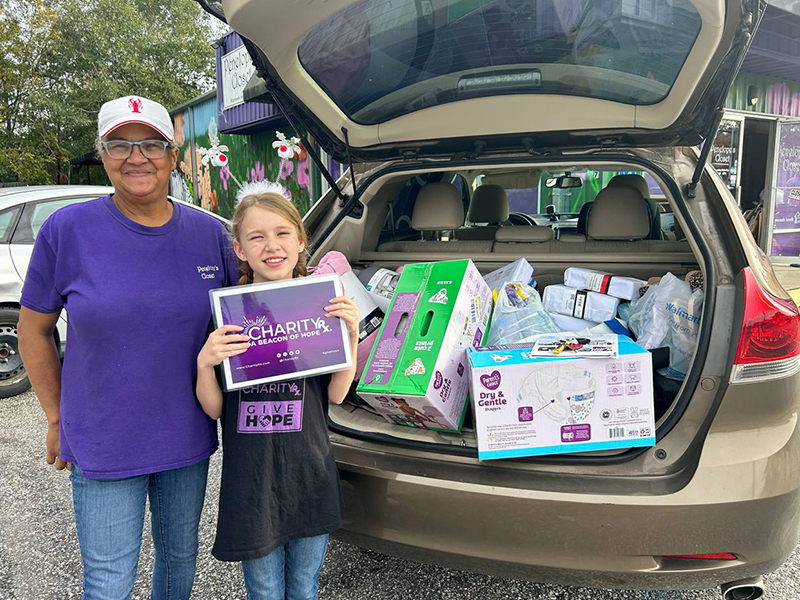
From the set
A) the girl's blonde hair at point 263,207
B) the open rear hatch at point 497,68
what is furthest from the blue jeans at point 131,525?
the open rear hatch at point 497,68

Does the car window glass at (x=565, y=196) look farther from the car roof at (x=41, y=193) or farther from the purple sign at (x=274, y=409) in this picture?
the purple sign at (x=274, y=409)

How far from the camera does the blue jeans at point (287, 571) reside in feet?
5.07

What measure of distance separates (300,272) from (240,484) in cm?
59

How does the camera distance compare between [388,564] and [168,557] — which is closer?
[168,557]

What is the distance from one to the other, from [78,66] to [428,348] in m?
26.2

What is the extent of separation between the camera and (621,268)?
280cm

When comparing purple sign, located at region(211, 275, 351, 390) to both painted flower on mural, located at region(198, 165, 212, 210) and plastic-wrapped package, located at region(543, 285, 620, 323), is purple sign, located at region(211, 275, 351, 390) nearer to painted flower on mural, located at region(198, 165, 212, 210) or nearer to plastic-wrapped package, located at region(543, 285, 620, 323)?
plastic-wrapped package, located at region(543, 285, 620, 323)

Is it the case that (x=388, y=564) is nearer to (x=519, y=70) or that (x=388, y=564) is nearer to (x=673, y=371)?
(x=673, y=371)

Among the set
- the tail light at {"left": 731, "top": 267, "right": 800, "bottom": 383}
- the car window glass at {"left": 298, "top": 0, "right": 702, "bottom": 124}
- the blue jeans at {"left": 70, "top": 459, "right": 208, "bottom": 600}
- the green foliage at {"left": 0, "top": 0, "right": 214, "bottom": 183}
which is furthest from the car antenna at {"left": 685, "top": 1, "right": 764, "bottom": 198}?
the green foliage at {"left": 0, "top": 0, "right": 214, "bottom": 183}

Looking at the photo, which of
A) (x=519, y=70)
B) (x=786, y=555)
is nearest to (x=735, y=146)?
(x=519, y=70)

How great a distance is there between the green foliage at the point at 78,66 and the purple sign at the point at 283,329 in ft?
67.0

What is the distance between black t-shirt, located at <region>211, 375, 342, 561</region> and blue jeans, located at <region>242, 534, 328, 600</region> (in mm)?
80

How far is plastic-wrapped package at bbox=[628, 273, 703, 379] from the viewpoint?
200 cm

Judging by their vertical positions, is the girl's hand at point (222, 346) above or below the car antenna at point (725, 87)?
below
